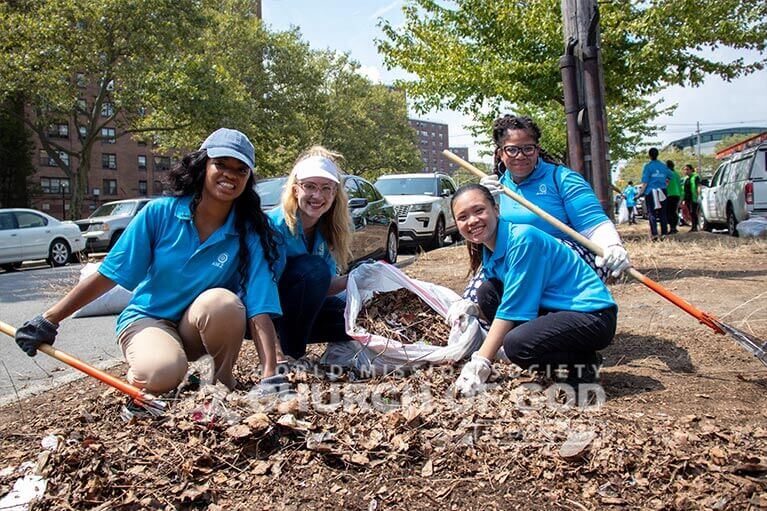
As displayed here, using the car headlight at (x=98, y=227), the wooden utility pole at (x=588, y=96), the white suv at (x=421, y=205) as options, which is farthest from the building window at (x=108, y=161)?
the wooden utility pole at (x=588, y=96)

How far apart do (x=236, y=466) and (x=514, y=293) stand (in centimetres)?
155

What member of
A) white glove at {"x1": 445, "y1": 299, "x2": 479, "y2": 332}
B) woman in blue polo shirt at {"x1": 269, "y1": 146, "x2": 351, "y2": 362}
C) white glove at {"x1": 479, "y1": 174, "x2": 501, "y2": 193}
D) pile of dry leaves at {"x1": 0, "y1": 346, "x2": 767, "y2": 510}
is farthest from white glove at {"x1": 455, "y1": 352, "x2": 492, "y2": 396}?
white glove at {"x1": 479, "y1": 174, "x2": 501, "y2": 193}

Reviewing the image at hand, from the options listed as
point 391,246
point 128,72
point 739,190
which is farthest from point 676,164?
point 391,246

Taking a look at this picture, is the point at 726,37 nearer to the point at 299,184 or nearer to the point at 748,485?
the point at 299,184

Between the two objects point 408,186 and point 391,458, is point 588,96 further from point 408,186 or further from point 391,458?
point 408,186

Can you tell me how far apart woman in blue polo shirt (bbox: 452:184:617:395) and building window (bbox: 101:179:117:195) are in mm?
49310

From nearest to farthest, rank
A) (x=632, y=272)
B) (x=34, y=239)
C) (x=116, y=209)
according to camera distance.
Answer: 1. (x=632, y=272)
2. (x=34, y=239)
3. (x=116, y=209)

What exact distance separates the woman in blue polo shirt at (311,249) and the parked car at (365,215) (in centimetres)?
367

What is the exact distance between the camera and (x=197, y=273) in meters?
2.98

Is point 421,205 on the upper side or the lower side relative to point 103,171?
lower

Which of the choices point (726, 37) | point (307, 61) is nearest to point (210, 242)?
point (726, 37)

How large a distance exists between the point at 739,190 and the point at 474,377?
11.9 m

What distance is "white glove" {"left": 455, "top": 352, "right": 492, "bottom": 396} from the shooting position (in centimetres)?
280

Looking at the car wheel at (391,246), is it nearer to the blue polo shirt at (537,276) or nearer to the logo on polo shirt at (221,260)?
the blue polo shirt at (537,276)
